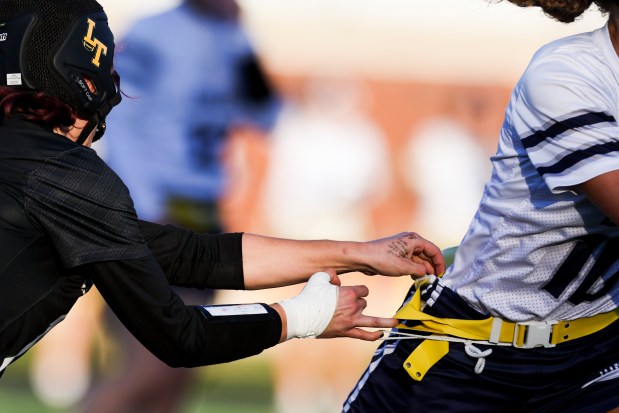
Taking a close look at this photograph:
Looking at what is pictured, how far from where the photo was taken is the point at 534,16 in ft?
19.0

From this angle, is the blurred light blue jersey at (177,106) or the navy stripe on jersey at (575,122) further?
the blurred light blue jersey at (177,106)

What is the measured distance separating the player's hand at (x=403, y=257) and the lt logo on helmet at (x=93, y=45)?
91 centimetres

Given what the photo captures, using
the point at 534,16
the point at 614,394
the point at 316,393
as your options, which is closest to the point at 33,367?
the point at 316,393

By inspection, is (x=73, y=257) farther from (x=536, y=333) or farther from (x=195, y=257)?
(x=536, y=333)

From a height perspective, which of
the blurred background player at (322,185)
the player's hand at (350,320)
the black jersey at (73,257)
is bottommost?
the blurred background player at (322,185)

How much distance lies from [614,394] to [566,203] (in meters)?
0.54

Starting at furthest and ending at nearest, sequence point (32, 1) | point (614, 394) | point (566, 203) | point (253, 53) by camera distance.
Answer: point (253, 53)
point (614, 394)
point (566, 203)
point (32, 1)

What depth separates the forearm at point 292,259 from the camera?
296cm

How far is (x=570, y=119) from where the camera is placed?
245 centimetres

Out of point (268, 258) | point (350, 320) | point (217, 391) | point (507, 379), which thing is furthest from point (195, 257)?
point (217, 391)

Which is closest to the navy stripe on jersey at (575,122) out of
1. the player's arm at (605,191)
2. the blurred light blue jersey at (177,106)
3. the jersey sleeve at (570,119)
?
the jersey sleeve at (570,119)

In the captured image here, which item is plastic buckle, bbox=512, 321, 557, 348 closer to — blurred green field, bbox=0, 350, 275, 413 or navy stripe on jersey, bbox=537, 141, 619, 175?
navy stripe on jersey, bbox=537, 141, 619, 175

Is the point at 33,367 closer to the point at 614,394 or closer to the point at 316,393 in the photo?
the point at 316,393

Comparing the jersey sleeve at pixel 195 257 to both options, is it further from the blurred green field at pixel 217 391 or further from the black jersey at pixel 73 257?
the blurred green field at pixel 217 391
